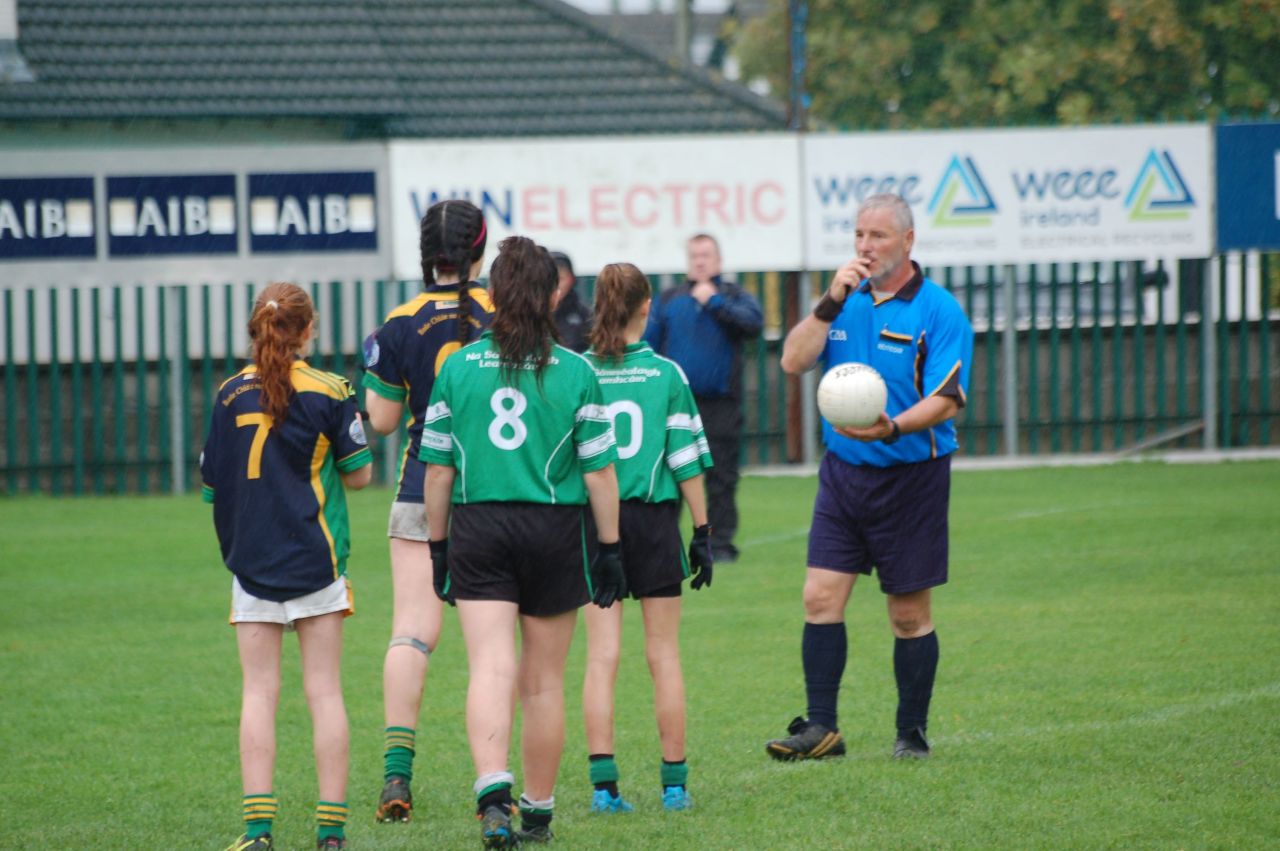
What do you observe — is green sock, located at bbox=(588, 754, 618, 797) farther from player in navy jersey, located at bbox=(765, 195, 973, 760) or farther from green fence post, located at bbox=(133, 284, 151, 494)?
green fence post, located at bbox=(133, 284, 151, 494)

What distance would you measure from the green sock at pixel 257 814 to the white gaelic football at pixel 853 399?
2.34m

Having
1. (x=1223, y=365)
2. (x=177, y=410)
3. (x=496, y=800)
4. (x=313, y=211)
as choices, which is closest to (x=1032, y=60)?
(x=1223, y=365)

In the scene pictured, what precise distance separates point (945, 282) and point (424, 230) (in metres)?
13.4

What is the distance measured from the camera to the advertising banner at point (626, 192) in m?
17.6

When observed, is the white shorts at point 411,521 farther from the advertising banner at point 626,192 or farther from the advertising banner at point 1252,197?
the advertising banner at point 1252,197

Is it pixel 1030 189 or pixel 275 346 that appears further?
pixel 1030 189

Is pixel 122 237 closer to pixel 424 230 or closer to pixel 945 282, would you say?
pixel 945 282

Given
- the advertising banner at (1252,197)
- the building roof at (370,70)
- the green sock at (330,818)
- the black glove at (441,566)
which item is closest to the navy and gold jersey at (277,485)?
the black glove at (441,566)

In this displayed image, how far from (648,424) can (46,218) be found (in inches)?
515

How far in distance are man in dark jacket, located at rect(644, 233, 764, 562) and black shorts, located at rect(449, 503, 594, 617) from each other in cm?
578

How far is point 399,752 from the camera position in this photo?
237 inches

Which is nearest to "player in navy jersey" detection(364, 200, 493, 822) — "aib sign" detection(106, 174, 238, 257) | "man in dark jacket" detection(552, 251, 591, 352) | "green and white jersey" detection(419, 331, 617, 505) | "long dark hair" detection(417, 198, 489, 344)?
"long dark hair" detection(417, 198, 489, 344)

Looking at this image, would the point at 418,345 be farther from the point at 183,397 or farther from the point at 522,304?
the point at 183,397

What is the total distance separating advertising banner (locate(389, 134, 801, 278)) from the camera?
17.6 meters
